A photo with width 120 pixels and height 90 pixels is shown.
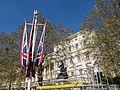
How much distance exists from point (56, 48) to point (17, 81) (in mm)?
7938

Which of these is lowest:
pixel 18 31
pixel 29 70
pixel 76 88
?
pixel 76 88

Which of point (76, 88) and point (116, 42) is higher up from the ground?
point (116, 42)

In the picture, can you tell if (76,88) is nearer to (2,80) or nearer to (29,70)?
(29,70)

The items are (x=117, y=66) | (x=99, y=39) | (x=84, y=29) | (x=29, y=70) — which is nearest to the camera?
(x=29, y=70)

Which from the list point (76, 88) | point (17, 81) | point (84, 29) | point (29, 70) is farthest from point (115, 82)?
point (29, 70)

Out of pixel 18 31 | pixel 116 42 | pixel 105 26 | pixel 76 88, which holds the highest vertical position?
pixel 18 31

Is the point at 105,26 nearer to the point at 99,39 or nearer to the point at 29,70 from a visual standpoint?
the point at 99,39

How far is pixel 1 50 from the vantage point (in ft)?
103

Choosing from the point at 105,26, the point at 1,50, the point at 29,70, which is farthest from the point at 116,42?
the point at 1,50

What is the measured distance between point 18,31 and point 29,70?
19384 mm

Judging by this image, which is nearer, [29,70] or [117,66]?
[29,70]

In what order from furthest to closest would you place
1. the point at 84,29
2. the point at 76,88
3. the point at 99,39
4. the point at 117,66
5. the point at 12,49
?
the point at 12,49 → the point at 84,29 → the point at 99,39 → the point at 117,66 → the point at 76,88

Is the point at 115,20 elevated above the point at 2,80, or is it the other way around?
the point at 115,20

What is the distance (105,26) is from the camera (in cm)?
2178
